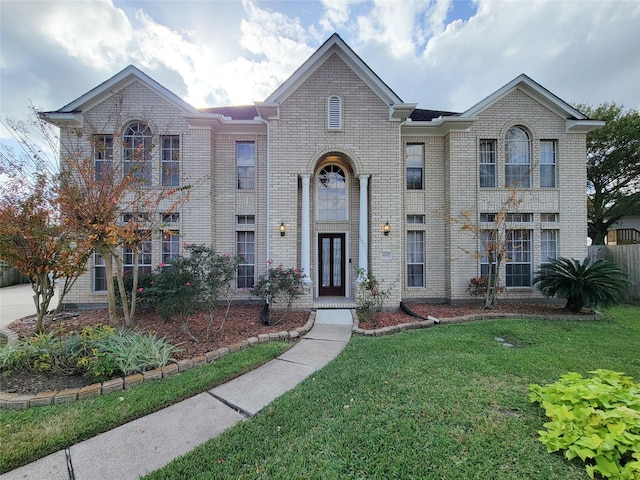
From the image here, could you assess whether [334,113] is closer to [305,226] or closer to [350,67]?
[350,67]

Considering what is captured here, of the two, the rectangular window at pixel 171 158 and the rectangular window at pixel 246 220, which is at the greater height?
the rectangular window at pixel 171 158

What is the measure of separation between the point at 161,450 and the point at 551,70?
2048 centimetres

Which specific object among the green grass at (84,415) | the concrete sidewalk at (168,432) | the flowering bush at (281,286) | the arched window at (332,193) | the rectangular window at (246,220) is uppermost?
the arched window at (332,193)

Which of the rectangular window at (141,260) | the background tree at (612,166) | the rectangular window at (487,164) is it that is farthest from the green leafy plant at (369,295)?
the background tree at (612,166)

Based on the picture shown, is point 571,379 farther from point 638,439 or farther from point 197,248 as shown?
point 197,248

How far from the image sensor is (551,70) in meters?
13.4

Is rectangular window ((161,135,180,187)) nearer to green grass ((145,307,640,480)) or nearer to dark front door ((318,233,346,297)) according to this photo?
dark front door ((318,233,346,297))

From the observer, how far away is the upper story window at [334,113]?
8.34 m

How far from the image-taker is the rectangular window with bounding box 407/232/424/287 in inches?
378

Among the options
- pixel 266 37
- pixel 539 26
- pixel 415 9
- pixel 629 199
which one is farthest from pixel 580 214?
pixel 266 37

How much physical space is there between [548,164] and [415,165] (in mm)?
4910

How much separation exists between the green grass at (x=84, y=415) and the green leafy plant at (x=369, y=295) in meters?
3.77

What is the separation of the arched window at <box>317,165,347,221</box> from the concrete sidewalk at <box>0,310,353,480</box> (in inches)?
228

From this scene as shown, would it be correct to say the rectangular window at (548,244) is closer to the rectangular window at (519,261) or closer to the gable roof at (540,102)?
the rectangular window at (519,261)
